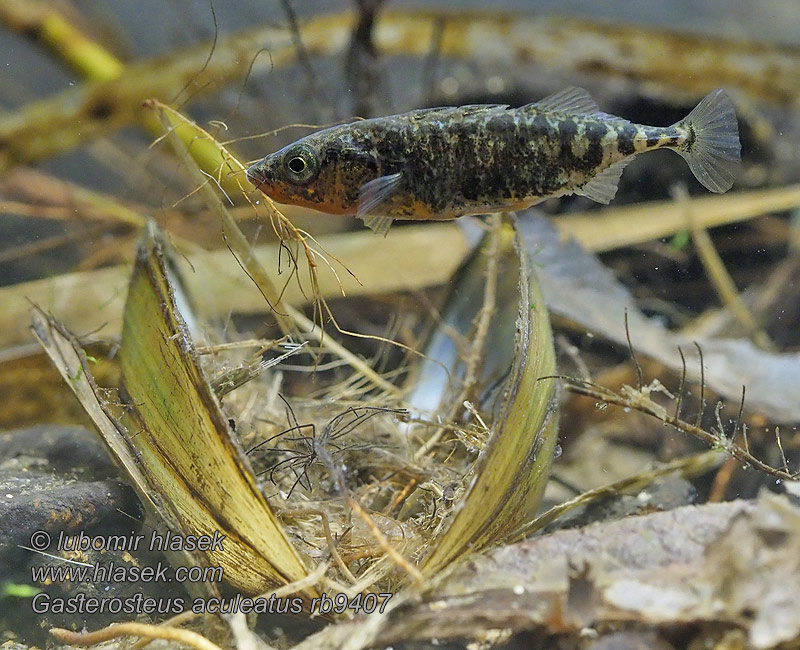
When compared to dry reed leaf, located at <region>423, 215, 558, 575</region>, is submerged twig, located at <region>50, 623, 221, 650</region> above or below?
below

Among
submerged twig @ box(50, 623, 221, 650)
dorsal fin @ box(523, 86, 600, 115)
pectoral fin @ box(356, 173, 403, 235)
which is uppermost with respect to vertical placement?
dorsal fin @ box(523, 86, 600, 115)

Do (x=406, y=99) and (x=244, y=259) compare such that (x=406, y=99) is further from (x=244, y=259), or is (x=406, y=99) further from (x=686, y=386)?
(x=686, y=386)

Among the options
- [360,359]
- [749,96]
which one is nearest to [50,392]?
[360,359]

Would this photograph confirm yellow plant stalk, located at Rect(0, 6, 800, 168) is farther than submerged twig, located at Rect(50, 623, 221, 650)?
Yes

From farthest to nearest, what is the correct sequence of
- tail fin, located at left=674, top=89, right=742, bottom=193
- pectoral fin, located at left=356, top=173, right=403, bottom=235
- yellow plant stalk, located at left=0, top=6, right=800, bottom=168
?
yellow plant stalk, located at left=0, top=6, right=800, bottom=168 < tail fin, located at left=674, top=89, right=742, bottom=193 < pectoral fin, located at left=356, top=173, right=403, bottom=235

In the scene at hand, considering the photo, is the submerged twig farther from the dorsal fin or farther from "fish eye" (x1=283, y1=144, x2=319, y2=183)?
the dorsal fin

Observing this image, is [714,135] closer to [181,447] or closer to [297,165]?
[297,165]

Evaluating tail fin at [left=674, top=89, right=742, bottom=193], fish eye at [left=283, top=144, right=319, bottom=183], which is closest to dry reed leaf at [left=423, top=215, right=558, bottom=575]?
tail fin at [left=674, top=89, right=742, bottom=193]
